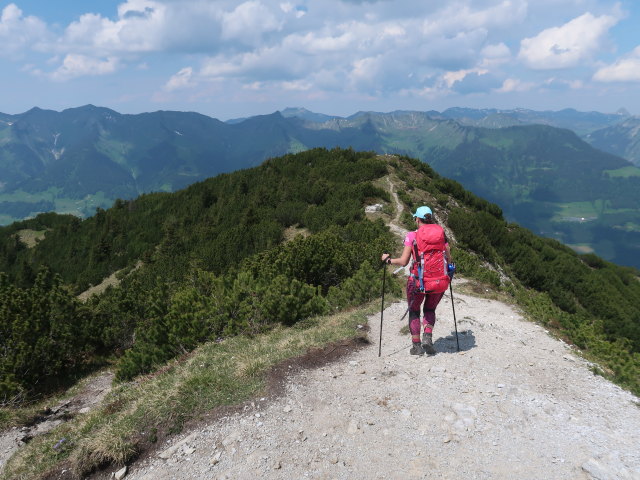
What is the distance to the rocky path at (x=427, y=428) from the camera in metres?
4.77

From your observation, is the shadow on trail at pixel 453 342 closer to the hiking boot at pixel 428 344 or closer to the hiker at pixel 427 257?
the hiking boot at pixel 428 344

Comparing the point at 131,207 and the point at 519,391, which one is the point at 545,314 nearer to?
the point at 519,391

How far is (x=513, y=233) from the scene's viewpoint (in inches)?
1332

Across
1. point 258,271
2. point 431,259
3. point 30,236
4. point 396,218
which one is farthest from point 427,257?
point 30,236

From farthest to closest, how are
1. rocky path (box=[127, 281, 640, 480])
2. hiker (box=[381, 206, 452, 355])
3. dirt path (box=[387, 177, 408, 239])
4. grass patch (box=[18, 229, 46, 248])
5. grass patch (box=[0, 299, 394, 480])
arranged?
grass patch (box=[18, 229, 46, 248]), dirt path (box=[387, 177, 408, 239]), hiker (box=[381, 206, 452, 355]), grass patch (box=[0, 299, 394, 480]), rocky path (box=[127, 281, 640, 480])

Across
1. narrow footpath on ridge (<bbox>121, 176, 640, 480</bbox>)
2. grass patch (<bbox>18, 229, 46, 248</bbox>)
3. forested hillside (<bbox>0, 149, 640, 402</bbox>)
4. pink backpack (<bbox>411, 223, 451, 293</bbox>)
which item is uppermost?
pink backpack (<bbox>411, 223, 451, 293</bbox>)

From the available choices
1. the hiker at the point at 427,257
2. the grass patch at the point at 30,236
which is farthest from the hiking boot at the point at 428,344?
the grass patch at the point at 30,236

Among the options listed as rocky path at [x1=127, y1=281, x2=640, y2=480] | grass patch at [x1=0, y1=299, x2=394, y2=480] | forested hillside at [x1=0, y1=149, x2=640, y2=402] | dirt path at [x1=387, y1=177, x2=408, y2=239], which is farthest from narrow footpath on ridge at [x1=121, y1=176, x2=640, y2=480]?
dirt path at [x1=387, y1=177, x2=408, y2=239]

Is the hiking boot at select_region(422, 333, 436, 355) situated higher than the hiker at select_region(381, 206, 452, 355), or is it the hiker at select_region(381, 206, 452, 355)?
the hiker at select_region(381, 206, 452, 355)

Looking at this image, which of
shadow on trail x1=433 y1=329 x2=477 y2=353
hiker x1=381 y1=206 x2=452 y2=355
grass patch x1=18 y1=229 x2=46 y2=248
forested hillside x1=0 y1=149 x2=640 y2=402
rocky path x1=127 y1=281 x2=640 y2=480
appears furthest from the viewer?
grass patch x1=18 y1=229 x2=46 y2=248

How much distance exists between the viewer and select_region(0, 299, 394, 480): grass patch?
221 inches

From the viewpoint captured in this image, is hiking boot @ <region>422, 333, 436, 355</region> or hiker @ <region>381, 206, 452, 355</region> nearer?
hiker @ <region>381, 206, 452, 355</region>

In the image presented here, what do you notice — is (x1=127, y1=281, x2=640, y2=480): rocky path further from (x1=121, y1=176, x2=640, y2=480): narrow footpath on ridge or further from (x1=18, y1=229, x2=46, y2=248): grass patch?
(x1=18, y1=229, x2=46, y2=248): grass patch

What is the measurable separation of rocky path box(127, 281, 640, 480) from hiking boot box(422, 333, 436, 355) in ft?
0.47
